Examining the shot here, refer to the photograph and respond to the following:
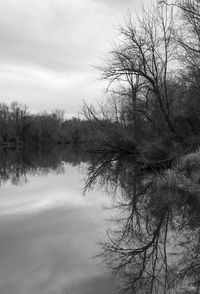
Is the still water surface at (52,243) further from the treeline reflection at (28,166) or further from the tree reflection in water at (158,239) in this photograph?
the treeline reflection at (28,166)

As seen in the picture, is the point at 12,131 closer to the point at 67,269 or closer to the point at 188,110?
the point at 188,110

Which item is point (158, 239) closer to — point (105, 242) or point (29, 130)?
point (105, 242)

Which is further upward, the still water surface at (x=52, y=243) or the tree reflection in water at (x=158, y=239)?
the tree reflection in water at (x=158, y=239)

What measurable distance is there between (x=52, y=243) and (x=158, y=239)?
8.26 feet

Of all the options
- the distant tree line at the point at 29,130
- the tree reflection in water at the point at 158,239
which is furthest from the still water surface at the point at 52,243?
the distant tree line at the point at 29,130

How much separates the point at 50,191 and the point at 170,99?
11787 mm

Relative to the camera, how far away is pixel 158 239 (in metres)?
8.60

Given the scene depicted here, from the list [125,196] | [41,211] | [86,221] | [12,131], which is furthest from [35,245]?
[12,131]

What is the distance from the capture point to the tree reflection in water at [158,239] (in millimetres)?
6227

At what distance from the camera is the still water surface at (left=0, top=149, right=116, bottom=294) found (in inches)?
244

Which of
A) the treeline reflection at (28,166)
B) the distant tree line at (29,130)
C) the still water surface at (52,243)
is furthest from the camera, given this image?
the distant tree line at (29,130)

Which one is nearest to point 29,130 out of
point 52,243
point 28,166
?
point 28,166

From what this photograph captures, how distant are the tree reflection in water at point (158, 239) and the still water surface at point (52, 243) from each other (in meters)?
0.42

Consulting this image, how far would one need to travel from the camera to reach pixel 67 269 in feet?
22.5
